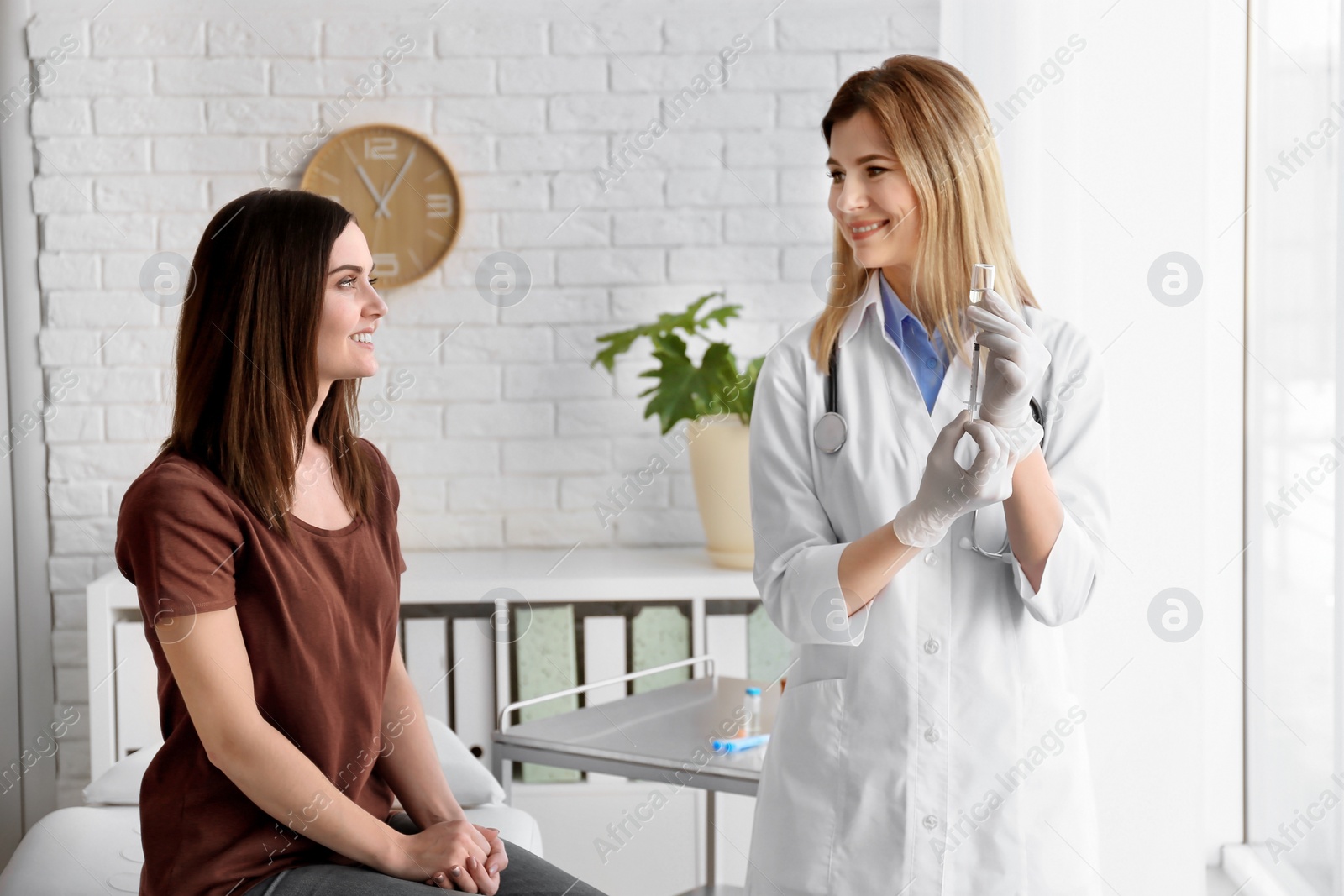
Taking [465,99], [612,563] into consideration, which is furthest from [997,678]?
[465,99]

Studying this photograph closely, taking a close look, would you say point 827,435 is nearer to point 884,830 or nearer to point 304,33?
point 884,830

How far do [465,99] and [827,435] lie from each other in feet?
6.41

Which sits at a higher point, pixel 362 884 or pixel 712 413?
A: pixel 712 413

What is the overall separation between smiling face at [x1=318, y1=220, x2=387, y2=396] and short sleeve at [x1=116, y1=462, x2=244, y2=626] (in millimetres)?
228

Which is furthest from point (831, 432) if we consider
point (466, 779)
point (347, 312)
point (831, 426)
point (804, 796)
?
point (466, 779)

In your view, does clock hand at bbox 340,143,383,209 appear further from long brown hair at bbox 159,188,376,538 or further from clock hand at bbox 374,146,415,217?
long brown hair at bbox 159,188,376,538

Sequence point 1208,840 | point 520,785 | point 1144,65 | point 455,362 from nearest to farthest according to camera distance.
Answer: point 1144,65
point 1208,840
point 520,785
point 455,362

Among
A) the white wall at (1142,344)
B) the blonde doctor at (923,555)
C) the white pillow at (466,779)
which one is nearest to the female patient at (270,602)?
the blonde doctor at (923,555)

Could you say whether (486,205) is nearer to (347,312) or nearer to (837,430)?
(347,312)

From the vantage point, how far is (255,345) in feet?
4.50

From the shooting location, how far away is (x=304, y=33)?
9.64 feet

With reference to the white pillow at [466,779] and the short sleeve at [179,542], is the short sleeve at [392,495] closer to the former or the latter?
the short sleeve at [179,542]

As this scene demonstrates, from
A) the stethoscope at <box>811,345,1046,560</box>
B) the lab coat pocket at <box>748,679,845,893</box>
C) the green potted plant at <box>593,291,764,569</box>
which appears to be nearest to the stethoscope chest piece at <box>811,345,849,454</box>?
the stethoscope at <box>811,345,1046,560</box>

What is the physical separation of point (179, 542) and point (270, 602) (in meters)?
0.13
